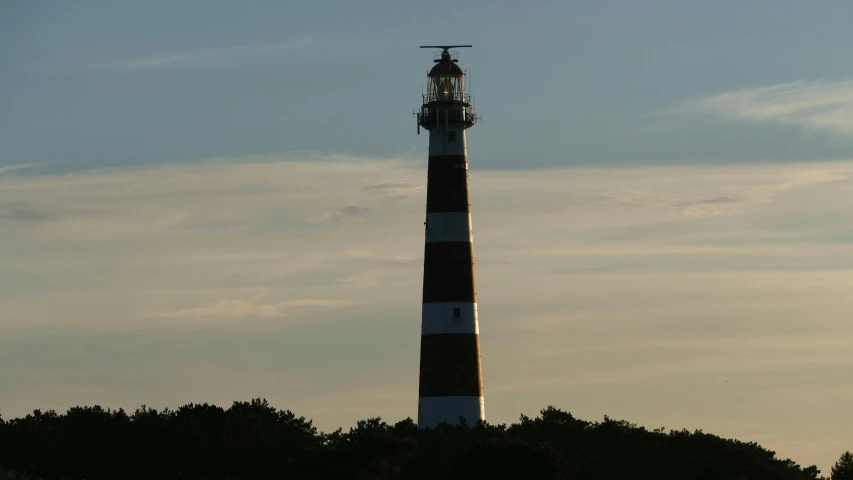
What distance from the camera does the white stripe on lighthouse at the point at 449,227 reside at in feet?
310

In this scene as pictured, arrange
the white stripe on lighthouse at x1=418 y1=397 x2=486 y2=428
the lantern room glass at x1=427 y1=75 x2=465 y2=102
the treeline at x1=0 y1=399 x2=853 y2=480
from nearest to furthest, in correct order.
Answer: the treeline at x1=0 y1=399 x2=853 y2=480 → the white stripe on lighthouse at x1=418 y1=397 x2=486 y2=428 → the lantern room glass at x1=427 y1=75 x2=465 y2=102

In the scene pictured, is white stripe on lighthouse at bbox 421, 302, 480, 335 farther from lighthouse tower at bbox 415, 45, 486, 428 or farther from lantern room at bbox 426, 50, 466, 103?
lantern room at bbox 426, 50, 466, 103

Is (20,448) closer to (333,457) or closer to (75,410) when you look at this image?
(75,410)

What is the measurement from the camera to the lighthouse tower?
93312 mm

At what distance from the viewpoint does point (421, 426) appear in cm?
9369

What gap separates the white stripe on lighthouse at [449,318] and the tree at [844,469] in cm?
1962

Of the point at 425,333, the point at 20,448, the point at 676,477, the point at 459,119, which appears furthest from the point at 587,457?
the point at 20,448

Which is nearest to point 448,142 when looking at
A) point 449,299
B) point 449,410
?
point 449,299

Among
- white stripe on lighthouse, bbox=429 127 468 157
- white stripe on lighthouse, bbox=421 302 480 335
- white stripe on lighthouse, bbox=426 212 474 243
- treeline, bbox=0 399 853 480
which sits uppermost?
white stripe on lighthouse, bbox=429 127 468 157

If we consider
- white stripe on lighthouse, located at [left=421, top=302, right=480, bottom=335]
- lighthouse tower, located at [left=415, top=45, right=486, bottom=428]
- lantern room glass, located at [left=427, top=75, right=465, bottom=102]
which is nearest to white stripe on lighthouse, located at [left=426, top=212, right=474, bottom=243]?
lighthouse tower, located at [left=415, top=45, right=486, bottom=428]

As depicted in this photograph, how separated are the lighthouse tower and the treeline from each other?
178 cm

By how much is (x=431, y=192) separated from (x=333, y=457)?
14.6 meters

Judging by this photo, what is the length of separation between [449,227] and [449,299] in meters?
3.68

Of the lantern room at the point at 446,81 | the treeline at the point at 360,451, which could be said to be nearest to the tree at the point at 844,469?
the treeline at the point at 360,451
